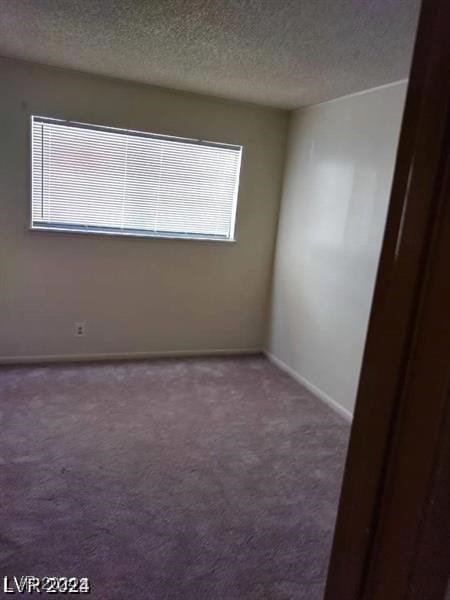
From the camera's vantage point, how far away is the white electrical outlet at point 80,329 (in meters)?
3.66

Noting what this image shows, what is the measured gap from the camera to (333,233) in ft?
10.8

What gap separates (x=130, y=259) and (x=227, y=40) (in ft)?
6.38

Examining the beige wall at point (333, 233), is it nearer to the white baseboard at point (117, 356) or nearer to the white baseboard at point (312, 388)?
the white baseboard at point (312, 388)

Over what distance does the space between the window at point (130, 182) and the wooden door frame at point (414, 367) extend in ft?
10.8

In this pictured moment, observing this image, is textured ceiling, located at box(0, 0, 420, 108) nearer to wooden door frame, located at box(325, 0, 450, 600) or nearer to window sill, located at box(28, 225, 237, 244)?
window sill, located at box(28, 225, 237, 244)

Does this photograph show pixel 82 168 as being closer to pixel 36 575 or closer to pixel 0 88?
pixel 0 88

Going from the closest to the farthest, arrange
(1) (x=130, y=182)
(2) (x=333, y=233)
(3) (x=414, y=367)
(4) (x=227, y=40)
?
(3) (x=414, y=367) → (4) (x=227, y=40) → (2) (x=333, y=233) → (1) (x=130, y=182)

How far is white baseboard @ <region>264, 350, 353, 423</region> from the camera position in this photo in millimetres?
3138

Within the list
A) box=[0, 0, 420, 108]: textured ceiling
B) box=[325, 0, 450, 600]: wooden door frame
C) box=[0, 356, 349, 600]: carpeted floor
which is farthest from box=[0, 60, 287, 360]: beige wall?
box=[325, 0, 450, 600]: wooden door frame

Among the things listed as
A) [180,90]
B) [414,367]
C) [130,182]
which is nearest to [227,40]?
[180,90]

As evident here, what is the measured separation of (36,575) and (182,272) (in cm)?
265

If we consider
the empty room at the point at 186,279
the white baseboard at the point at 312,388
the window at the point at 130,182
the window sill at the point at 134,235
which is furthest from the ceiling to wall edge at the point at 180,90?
the white baseboard at the point at 312,388

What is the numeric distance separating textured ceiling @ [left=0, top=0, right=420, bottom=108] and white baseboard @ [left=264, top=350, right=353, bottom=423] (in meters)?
2.18

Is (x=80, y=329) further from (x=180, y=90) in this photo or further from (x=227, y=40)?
(x=227, y=40)
